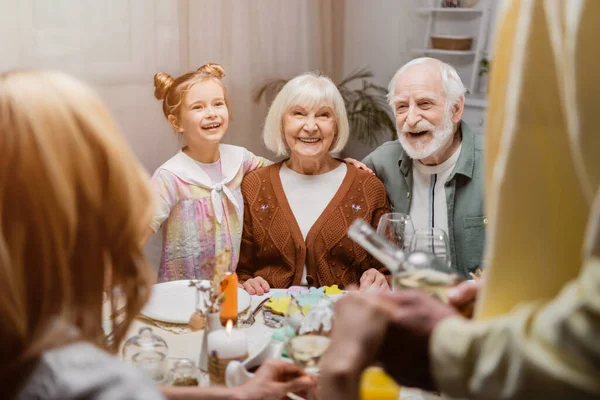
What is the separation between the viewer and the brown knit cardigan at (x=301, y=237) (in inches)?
104

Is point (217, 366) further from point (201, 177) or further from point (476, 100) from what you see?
point (476, 100)

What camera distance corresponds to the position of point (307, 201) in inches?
108

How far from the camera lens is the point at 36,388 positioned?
853 millimetres

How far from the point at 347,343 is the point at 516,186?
0.90ft

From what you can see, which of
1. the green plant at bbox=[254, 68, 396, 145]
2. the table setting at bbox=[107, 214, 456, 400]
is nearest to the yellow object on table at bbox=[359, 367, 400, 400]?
the table setting at bbox=[107, 214, 456, 400]

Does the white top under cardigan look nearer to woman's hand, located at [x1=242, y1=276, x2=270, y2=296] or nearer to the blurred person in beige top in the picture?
woman's hand, located at [x1=242, y1=276, x2=270, y2=296]

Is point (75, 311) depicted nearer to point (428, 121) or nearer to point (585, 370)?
point (585, 370)

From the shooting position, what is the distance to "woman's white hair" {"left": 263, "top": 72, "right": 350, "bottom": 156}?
9.02ft

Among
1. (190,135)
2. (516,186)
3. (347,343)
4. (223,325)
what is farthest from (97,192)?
(190,135)

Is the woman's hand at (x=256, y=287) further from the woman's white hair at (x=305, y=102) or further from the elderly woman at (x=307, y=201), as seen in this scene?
the woman's white hair at (x=305, y=102)

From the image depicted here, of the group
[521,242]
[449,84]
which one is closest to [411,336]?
[521,242]

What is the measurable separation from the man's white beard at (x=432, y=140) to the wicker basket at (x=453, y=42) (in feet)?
5.61

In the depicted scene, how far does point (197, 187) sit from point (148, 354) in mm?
1244

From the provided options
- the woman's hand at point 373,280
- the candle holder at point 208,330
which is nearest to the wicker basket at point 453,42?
the woman's hand at point 373,280
